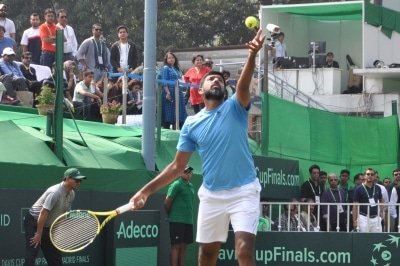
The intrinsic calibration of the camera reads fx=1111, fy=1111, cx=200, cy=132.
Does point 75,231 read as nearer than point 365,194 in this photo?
Yes

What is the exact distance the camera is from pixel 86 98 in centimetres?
1906

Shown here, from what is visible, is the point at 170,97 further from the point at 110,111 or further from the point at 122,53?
the point at 122,53

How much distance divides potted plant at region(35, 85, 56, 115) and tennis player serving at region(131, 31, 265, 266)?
300 inches

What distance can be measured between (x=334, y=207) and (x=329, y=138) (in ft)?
11.9

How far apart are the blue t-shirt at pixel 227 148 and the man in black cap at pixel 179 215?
279 inches

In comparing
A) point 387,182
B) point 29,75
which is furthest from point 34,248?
point 387,182

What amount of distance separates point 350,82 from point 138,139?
14.2m

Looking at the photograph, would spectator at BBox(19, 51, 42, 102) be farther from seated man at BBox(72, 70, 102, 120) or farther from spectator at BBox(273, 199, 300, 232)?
spectator at BBox(273, 199, 300, 232)

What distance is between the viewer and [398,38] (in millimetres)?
30906

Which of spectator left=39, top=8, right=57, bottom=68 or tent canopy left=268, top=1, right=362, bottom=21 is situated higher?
tent canopy left=268, top=1, right=362, bottom=21

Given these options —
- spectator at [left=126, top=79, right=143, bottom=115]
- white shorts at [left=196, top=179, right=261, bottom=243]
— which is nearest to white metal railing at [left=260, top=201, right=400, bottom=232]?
spectator at [left=126, top=79, right=143, bottom=115]

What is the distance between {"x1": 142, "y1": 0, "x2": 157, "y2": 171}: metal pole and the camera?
659 inches

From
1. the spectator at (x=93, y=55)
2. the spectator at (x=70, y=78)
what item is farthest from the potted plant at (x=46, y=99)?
the spectator at (x=93, y=55)

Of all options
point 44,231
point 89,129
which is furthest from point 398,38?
point 44,231
